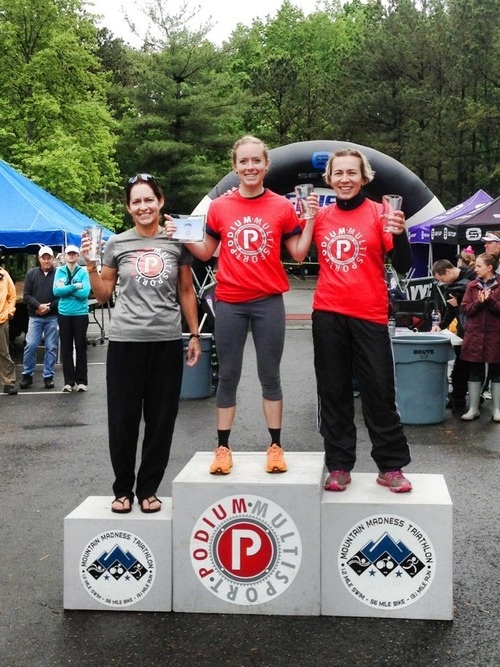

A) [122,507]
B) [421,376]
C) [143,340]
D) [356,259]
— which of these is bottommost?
[122,507]

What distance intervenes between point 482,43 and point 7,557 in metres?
35.2

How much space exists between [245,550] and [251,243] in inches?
59.9

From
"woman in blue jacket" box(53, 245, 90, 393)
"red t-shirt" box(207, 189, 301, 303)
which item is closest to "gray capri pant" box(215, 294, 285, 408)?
"red t-shirt" box(207, 189, 301, 303)

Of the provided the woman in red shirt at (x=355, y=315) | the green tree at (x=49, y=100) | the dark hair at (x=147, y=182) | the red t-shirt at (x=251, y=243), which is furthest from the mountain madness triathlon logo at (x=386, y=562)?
the green tree at (x=49, y=100)

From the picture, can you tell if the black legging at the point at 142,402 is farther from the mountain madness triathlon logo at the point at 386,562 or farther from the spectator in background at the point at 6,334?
the spectator in background at the point at 6,334

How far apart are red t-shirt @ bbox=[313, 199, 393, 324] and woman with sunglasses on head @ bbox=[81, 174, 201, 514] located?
0.76 m

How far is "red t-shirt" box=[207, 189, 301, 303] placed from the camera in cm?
408

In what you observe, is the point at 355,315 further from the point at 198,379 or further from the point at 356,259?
the point at 198,379

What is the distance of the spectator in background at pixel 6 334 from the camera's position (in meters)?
10.5

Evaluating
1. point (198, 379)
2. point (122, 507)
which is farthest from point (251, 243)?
point (198, 379)

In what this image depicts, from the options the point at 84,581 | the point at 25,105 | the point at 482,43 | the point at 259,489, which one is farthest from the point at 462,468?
the point at 482,43

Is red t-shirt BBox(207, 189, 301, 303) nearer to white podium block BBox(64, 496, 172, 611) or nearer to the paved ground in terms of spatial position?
white podium block BBox(64, 496, 172, 611)

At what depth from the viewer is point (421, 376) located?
8.21 meters

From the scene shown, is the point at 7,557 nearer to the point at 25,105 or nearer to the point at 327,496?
the point at 327,496
